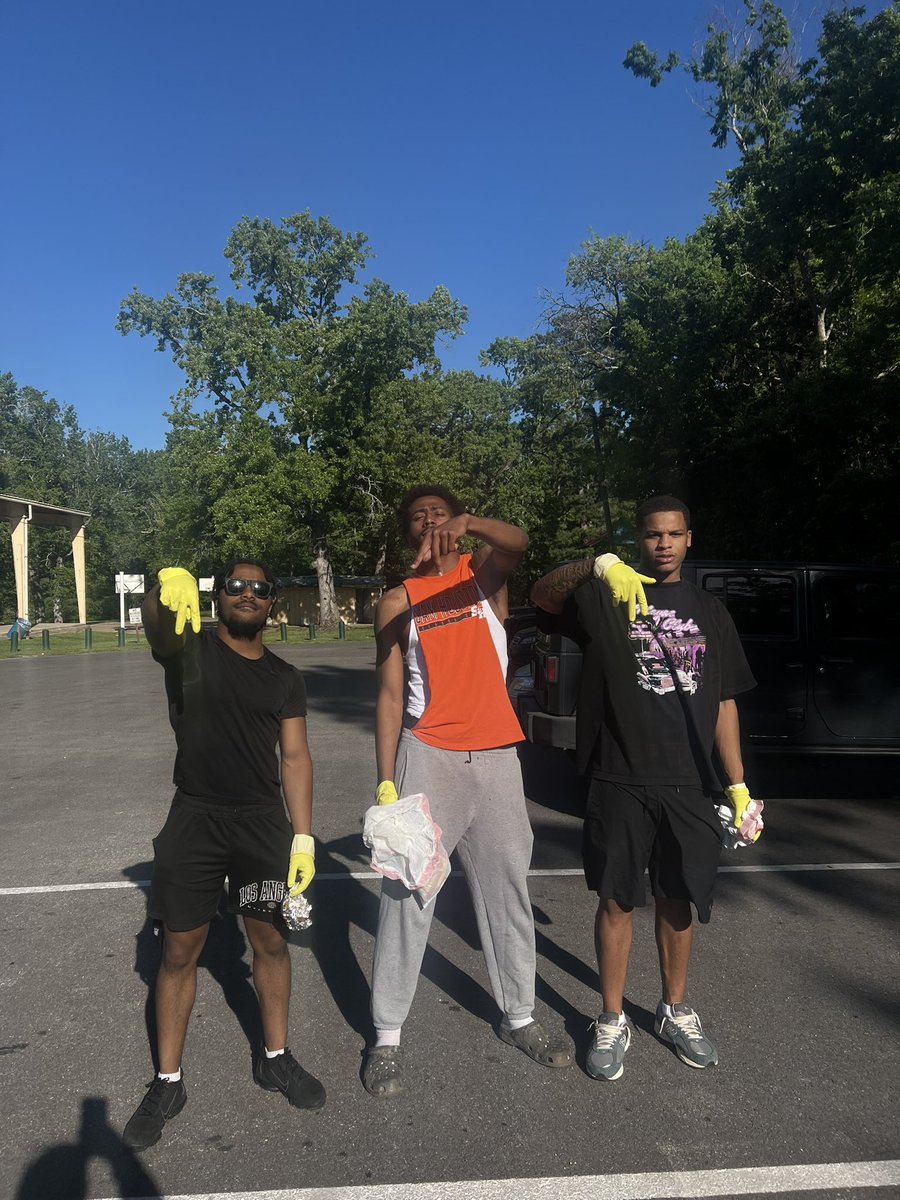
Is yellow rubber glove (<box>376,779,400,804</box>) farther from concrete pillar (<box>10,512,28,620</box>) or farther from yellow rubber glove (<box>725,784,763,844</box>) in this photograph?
concrete pillar (<box>10,512,28,620</box>)

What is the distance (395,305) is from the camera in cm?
4412

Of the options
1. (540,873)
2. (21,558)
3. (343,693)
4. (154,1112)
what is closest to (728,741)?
(154,1112)

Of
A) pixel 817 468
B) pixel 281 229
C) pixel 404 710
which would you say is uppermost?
pixel 281 229

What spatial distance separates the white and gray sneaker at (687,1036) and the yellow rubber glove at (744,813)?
0.65 meters

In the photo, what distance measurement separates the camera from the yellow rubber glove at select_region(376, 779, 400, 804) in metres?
3.40

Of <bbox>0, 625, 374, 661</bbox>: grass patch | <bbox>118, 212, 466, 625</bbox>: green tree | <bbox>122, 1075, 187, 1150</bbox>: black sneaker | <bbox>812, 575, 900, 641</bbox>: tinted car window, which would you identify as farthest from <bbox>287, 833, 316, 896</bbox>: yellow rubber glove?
<bbox>118, 212, 466, 625</bbox>: green tree

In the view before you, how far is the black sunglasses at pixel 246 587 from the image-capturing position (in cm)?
319

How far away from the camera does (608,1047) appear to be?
330cm

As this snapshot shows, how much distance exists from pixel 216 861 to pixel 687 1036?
1724 mm

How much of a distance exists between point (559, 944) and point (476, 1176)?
73.8 inches

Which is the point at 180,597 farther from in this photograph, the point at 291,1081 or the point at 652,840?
the point at 652,840

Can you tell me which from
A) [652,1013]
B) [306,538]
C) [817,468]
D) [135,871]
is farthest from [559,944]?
[306,538]

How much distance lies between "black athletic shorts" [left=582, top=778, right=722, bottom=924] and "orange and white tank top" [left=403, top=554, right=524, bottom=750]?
0.44 metres

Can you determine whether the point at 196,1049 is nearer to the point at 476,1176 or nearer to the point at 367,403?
the point at 476,1176
